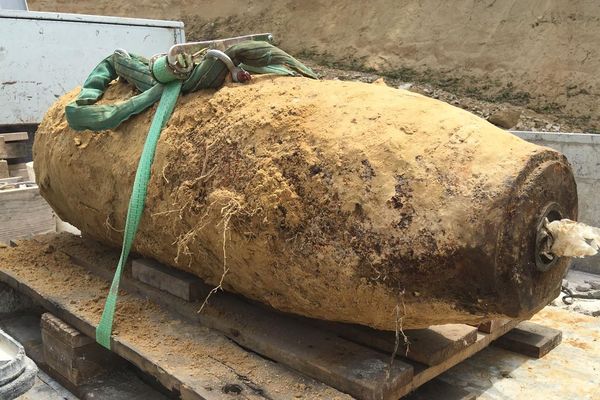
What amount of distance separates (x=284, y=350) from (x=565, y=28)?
10.7 m

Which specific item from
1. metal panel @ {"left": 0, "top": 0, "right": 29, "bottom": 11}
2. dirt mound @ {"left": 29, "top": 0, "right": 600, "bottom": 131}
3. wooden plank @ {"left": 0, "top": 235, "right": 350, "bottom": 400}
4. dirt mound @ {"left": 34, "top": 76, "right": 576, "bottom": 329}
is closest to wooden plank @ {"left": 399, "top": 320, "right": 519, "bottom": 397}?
dirt mound @ {"left": 34, "top": 76, "right": 576, "bottom": 329}

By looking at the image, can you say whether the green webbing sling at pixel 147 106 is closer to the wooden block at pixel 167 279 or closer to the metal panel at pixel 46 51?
the wooden block at pixel 167 279

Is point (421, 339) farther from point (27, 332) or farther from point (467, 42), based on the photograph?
point (467, 42)

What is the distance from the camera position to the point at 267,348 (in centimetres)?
222

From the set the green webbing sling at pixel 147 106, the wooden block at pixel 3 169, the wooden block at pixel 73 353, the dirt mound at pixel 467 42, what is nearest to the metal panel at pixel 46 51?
the wooden block at pixel 3 169

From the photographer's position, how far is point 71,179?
3016mm

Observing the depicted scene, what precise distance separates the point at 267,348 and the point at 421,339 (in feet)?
1.91

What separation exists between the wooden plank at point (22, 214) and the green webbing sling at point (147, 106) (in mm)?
1590

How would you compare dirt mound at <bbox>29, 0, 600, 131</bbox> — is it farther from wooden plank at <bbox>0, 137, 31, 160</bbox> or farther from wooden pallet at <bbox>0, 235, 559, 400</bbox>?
wooden pallet at <bbox>0, 235, 559, 400</bbox>

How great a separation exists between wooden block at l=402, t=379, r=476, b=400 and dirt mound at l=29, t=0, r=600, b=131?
327 inches

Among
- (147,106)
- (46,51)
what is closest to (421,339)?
(147,106)

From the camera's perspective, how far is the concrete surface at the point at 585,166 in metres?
4.38

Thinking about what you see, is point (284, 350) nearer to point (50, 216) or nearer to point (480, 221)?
point (480, 221)

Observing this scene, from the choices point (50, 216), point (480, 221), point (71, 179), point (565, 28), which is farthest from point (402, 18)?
point (480, 221)
